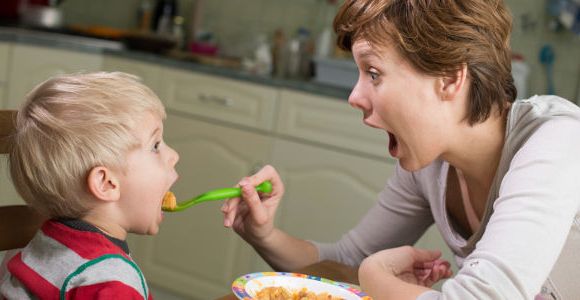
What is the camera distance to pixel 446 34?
1.22 meters

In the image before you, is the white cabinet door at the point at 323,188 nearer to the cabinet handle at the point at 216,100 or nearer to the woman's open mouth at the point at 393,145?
the cabinet handle at the point at 216,100

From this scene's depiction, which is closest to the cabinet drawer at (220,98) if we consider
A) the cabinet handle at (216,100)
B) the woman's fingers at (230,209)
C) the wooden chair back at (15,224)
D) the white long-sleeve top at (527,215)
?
the cabinet handle at (216,100)

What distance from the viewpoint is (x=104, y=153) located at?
103 cm

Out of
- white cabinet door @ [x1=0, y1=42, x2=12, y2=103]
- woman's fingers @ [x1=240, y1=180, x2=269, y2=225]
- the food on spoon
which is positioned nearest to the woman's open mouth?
woman's fingers @ [x1=240, y1=180, x2=269, y2=225]

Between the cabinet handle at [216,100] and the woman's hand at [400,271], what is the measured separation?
1804 mm

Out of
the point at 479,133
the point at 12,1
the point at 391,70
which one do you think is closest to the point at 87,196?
the point at 391,70

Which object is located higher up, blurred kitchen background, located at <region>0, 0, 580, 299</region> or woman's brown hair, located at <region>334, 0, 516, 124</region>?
woman's brown hair, located at <region>334, 0, 516, 124</region>

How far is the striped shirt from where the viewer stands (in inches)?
37.6

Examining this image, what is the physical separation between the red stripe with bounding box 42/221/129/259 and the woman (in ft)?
1.26

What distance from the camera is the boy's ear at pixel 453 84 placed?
1253 mm

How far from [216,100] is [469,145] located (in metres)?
1.80

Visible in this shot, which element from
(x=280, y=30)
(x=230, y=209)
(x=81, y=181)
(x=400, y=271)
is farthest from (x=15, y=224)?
(x=280, y=30)

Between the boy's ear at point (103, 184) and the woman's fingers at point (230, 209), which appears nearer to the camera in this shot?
the boy's ear at point (103, 184)

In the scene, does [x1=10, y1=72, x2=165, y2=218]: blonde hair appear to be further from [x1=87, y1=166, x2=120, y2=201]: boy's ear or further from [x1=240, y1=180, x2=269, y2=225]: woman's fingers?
[x1=240, y1=180, x2=269, y2=225]: woman's fingers
